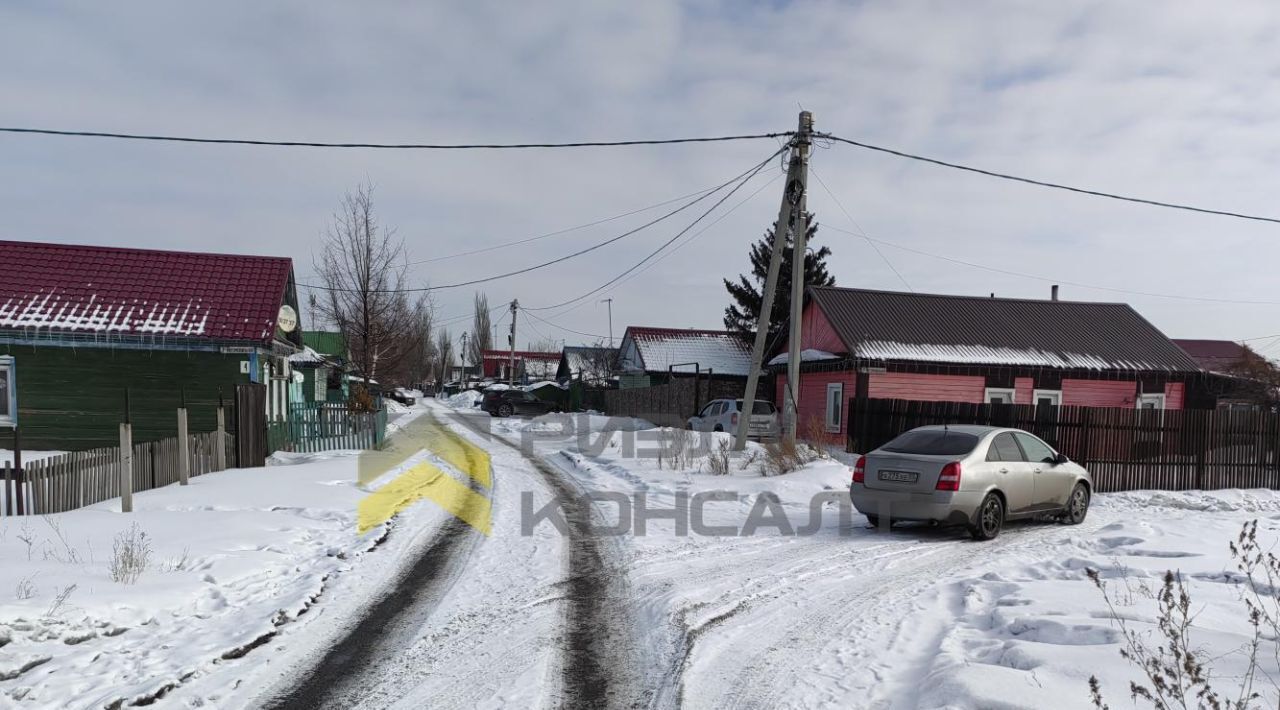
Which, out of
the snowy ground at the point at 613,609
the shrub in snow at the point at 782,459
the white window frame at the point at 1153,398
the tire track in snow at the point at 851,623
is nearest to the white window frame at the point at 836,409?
the shrub in snow at the point at 782,459

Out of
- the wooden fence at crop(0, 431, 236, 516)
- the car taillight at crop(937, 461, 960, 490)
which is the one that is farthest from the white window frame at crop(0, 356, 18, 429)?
the car taillight at crop(937, 461, 960, 490)

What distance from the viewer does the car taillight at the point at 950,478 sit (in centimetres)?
951

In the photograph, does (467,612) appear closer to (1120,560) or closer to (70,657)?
(70,657)

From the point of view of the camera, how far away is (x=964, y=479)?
9562mm

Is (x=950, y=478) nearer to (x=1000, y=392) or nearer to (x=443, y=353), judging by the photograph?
(x=1000, y=392)

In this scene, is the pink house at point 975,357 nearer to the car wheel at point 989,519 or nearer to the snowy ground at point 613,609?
the snowy ground at point 613,609

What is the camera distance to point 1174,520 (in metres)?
10.4

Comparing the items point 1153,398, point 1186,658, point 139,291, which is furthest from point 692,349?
point 1186,658

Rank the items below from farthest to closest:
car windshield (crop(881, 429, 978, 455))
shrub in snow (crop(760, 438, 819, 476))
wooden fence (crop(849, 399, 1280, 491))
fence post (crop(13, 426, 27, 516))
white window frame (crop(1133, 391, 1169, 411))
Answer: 1. white window frame (crop(1133, 391, 1169, 411))
2. wooden fence (crop(849, 399, 1280, 491))
3. shrub in snow (crop(760, 438, 819, 476))
4. car windshield (crop(881, 429, 978, 455))
5. fence post (crop(13, 426, 27, 516))

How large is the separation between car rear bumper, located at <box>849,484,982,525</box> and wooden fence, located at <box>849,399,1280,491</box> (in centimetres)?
678

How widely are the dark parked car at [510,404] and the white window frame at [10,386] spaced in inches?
1026

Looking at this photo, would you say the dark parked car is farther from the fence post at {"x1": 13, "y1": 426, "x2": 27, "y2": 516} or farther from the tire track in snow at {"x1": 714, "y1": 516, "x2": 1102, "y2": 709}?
the tire track in snow at {"x1": 714, "y1": 516, "x2": 1102, "y2": 709}

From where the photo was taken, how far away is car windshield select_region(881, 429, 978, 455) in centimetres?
1001

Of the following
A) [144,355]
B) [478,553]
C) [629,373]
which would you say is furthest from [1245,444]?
[629,373]
